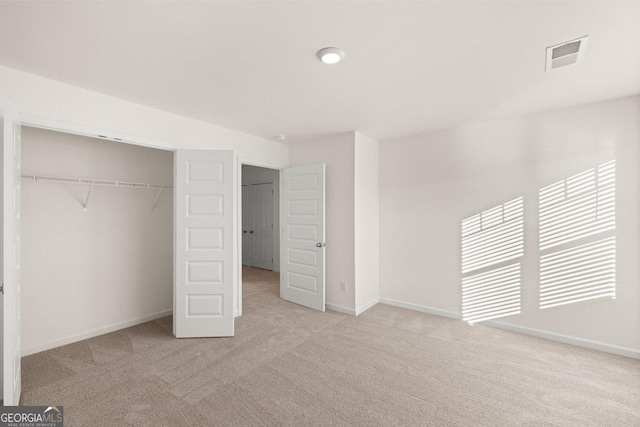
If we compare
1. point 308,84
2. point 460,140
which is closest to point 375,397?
point 308,84

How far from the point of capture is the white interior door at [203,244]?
327 cm

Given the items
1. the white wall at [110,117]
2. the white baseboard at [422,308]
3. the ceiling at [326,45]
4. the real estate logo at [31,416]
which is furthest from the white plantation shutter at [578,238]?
the real estate logo at [31,416]

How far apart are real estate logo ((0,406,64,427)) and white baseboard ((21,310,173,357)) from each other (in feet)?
3.60

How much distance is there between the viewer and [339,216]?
4156mm

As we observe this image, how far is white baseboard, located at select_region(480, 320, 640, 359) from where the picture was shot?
9.43 ft

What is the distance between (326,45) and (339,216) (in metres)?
2.52

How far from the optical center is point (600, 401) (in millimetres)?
2186

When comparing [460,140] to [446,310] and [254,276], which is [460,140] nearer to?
[446,310]

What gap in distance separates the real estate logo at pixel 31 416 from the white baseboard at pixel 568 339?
420 cm

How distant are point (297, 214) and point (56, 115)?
2.86m

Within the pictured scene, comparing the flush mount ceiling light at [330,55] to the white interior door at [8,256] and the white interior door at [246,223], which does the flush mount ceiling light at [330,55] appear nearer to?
the white interior door at [8,256]

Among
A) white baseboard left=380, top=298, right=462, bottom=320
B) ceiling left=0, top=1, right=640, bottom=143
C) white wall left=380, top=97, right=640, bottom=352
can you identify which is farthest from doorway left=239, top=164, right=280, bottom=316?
ceiling left=0, top=1, right=640, bottom=143

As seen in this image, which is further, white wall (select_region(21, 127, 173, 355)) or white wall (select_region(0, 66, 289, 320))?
white wall (select_region(21, 127, 173, 355))

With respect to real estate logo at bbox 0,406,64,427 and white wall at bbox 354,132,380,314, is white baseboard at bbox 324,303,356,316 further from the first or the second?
real estate logo at bbox 0,406,64,427
